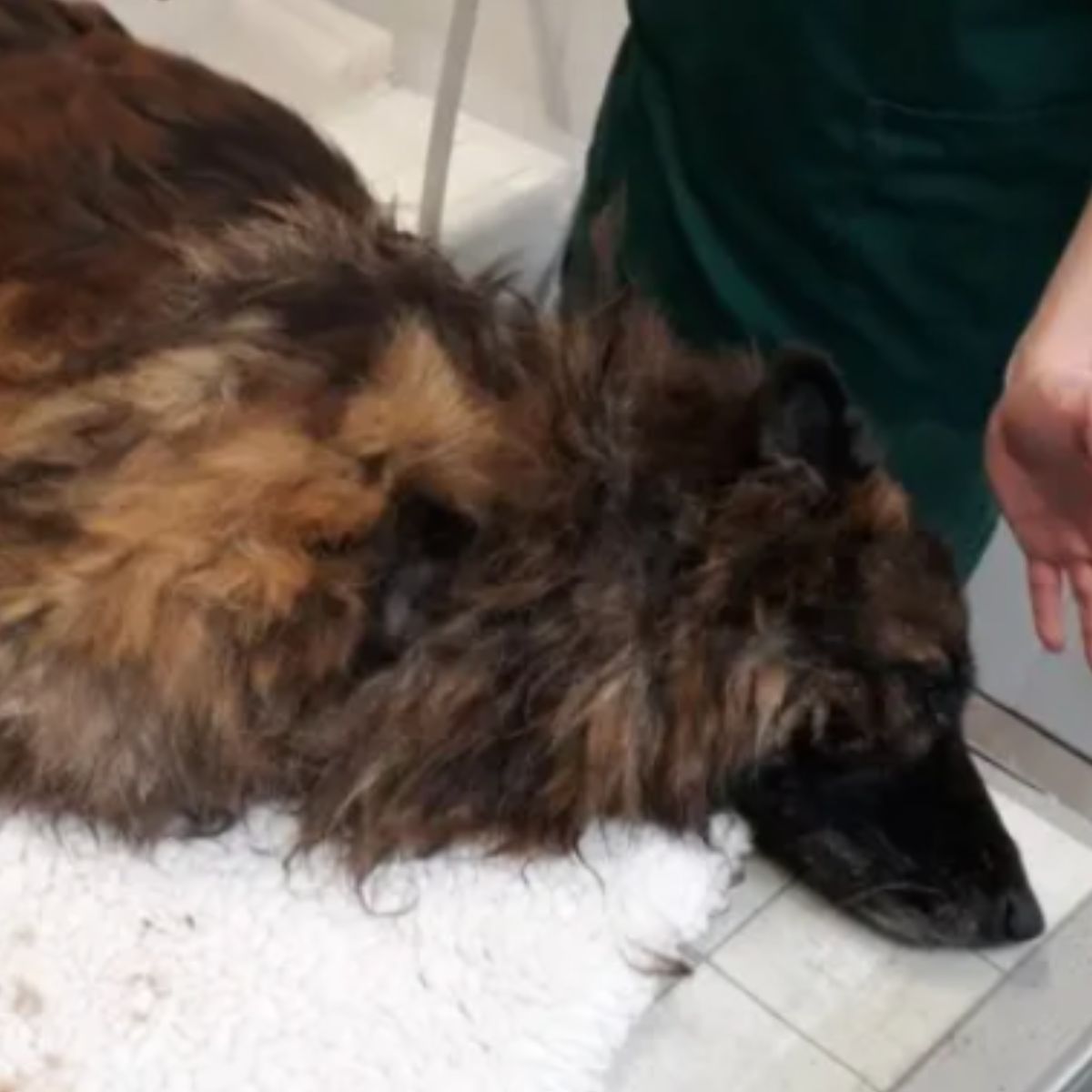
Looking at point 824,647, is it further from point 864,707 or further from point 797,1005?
point 797,1005

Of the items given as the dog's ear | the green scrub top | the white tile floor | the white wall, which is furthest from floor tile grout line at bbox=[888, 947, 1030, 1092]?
the white wall

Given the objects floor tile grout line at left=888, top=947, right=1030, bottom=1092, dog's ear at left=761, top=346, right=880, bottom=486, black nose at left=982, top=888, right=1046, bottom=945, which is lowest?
floor tile grout line at left=888, top=947, right=1030, bottom=1092

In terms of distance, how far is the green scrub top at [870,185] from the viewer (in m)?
1.15

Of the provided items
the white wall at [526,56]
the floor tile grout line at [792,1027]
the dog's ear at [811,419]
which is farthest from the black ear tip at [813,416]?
the white wall at [526,56]

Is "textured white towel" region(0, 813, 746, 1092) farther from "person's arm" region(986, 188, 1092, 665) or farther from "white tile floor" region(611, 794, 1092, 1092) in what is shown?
"person's arm" region(986, 188, 1092, 665)

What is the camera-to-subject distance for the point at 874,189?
120 cm

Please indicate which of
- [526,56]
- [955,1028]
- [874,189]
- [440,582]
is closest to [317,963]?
[440,582]

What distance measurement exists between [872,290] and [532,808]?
1.38 feet

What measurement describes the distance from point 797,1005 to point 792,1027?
14mm

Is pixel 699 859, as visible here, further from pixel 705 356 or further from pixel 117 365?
pixel 117 365

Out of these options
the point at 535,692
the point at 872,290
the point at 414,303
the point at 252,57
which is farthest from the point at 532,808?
the point at 252,57

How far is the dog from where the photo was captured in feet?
3.04

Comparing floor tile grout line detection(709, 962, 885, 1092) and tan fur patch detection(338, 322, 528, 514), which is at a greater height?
tan fur patch detection(338, 322, 528, 514)

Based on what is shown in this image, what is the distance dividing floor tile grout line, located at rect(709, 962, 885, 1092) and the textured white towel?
26mm
